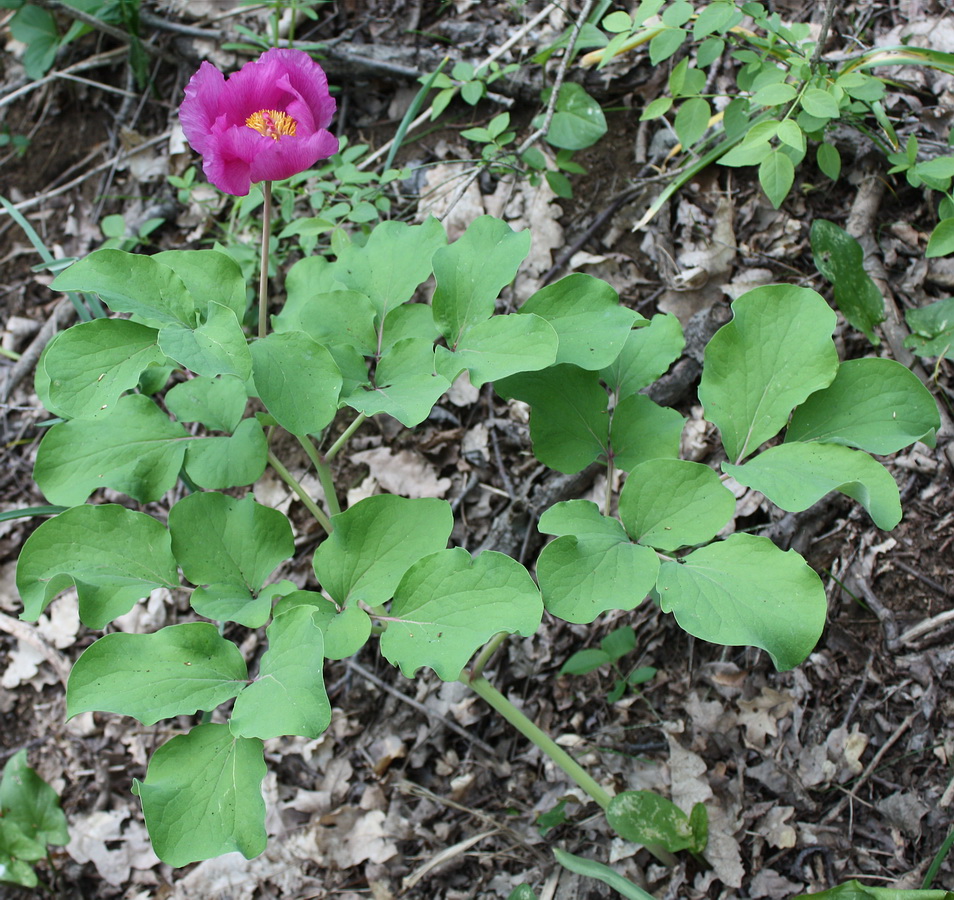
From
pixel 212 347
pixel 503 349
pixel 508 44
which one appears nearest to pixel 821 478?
pixel 503 349

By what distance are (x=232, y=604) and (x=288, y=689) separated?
314 millimetres

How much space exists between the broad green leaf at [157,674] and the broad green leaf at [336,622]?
0.14 m

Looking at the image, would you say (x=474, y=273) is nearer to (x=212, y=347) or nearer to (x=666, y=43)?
(x=212, y=347)

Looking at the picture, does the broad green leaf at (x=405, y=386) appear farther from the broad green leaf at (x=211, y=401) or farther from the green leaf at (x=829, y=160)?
the green leaf at (x=829, y=160)

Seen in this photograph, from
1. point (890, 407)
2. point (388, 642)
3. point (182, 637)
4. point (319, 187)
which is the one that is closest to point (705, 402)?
point (890, 407)

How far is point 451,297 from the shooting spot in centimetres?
153

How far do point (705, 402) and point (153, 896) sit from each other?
2.13 meters

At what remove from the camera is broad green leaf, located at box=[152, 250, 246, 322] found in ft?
5.08

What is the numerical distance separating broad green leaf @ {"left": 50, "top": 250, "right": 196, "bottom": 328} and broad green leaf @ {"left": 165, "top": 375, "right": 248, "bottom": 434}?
26 centimetres

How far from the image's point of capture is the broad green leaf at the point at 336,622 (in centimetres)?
139

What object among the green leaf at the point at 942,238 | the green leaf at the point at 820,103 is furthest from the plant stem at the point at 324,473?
the green leaf at the point at 942,238

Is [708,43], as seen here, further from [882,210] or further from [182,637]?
[182,637]

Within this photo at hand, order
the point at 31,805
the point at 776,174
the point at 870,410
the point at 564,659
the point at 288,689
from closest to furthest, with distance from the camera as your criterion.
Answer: the point at 288,689 < the point at 870,410 < the point at 776,174 < the point at 564,659 < the point at 31,805

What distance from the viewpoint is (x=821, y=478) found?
1401mm
